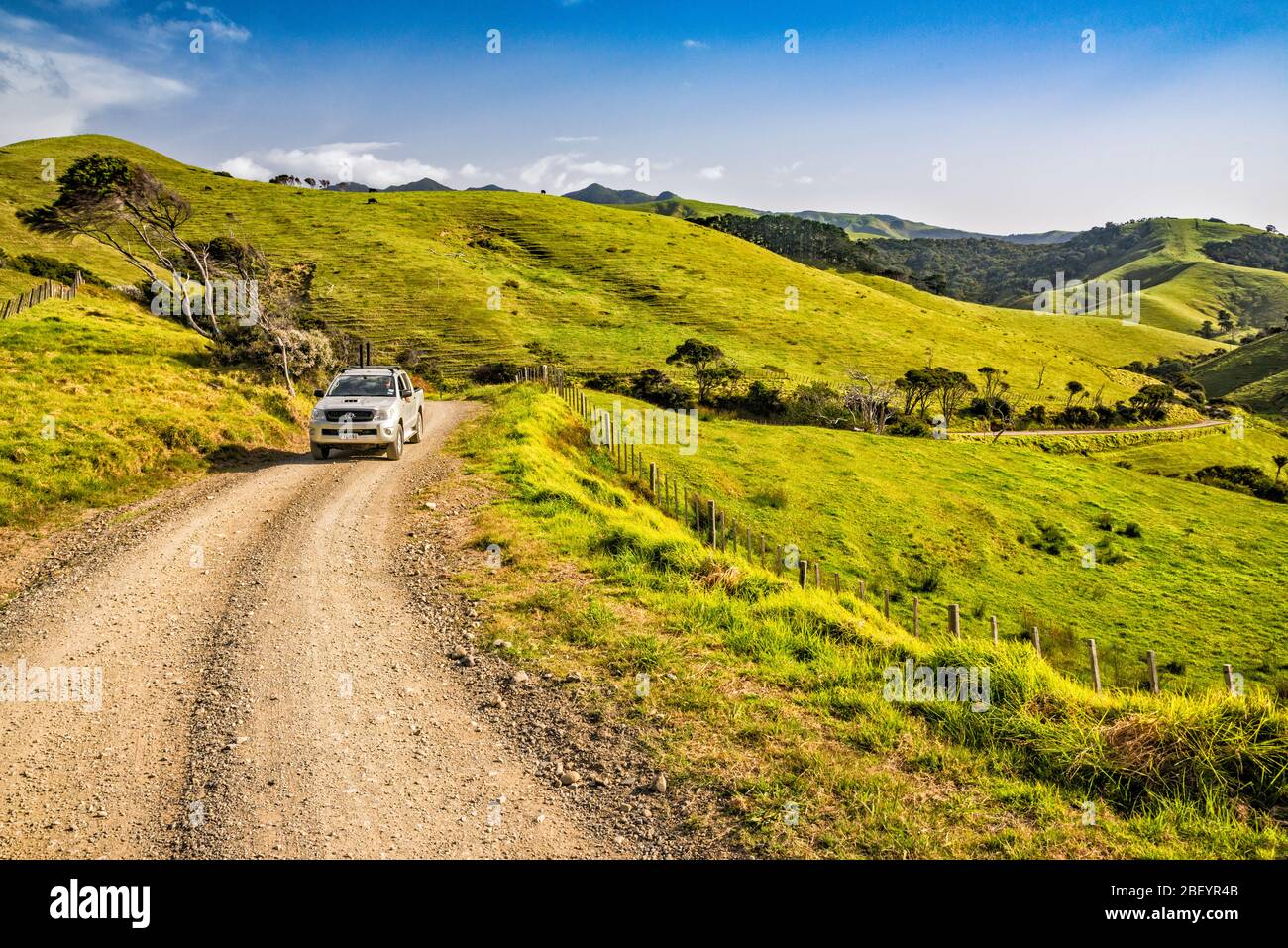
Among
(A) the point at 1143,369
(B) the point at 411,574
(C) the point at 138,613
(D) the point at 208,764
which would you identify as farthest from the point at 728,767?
(A) the point at 1143,369

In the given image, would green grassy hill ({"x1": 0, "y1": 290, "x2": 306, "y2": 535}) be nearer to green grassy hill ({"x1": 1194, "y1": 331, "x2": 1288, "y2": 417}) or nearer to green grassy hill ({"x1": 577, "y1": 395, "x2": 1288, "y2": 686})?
green grassy hill ({"x1": 577, "y1": 395, "x2": 1288, "y2": 686})

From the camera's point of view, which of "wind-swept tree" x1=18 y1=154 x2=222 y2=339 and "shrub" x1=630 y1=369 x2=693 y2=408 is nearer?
"wind-swept tree" x1=18 y1=154 x2=222 y2=339

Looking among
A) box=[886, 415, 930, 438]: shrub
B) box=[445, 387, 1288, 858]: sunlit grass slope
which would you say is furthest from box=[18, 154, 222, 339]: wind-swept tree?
box=[886, 415, 930, 438]: shrub

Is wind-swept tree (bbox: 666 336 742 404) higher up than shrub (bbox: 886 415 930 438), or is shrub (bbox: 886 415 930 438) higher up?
wind-swept tree (bbox: 666 336 742 404)

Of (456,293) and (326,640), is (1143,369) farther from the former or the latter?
(326,640)

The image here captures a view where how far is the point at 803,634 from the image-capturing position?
9.77m

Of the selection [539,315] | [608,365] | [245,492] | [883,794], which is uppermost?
[539,315]

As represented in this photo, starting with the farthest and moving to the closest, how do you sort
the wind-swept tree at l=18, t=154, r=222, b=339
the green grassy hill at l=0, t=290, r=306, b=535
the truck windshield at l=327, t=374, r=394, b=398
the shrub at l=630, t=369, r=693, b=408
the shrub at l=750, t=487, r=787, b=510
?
the shrub at l=630, t=369, r=693, b=408, the shrub at l=750, t=487, r=787, b=510, the wind-swept tree at l=18, t=154, r=222, b=339, the truck windshield at l=327, t=374, r=394, b=398, the green grassy hill at l=0, t=290, r=306, b=535

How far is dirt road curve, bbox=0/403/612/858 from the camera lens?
559 cm

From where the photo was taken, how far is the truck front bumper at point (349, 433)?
63.0ft

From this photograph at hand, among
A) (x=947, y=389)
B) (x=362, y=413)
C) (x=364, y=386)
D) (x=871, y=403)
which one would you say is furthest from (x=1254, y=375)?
(x=362, y=413)

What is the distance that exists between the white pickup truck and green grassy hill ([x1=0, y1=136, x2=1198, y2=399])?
4487cm
